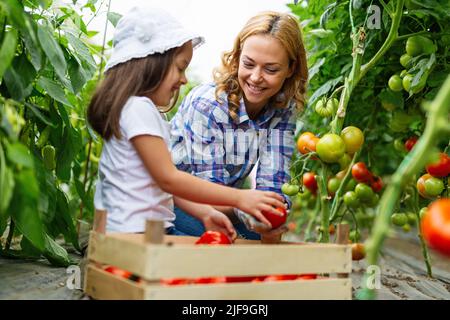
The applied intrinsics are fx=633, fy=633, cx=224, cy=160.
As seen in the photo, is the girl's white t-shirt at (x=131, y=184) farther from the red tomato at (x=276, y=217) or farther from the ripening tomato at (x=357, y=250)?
the ripening tomato at (x=357, y=250)

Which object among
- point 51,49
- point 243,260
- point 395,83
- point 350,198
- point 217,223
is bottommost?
point 243,260

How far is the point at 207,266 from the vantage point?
1362mm

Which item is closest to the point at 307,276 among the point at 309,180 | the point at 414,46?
the point at 414,46

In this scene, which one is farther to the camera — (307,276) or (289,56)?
(289,56)

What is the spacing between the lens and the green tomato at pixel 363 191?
9.02ft

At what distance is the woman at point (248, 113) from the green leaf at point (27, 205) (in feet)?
2.69

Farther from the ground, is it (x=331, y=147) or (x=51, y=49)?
(x=51, y=49)

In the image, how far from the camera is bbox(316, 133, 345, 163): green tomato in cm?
206

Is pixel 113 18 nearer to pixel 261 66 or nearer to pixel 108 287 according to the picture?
pixel 261 66

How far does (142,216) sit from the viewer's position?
1.65 m

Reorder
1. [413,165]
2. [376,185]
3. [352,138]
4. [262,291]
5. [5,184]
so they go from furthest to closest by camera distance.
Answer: [376,185]
[352,138]
[262,291]
[5,184]
[413,165]

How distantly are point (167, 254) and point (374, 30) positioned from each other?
1432 millimetres

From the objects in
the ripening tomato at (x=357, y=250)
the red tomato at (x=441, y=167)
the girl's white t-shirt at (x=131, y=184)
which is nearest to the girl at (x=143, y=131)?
the girl's white t-shirt at (x=131, y=184)

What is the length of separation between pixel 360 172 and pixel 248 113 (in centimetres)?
65
